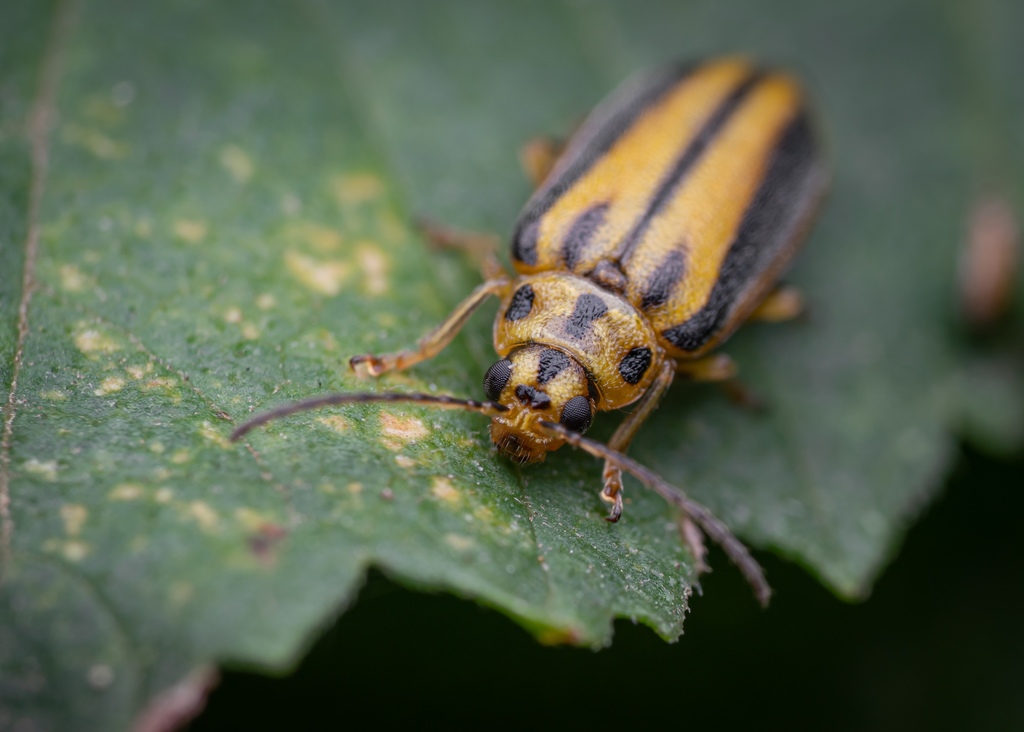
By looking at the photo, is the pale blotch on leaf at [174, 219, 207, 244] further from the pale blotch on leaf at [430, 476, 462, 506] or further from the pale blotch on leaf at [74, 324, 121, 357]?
the pale blotch on leaf at [430, 476, 462, 506]

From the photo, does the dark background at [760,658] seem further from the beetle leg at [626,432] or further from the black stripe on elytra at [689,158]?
the black stripe on elytra at [689,158]

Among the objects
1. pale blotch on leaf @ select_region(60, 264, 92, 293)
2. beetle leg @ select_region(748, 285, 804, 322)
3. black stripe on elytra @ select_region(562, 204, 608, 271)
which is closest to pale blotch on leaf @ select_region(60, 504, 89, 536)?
pale blotch on leaf @ select_region(60, 264, 92, 293)

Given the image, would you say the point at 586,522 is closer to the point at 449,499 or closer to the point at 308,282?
the point at 449,499

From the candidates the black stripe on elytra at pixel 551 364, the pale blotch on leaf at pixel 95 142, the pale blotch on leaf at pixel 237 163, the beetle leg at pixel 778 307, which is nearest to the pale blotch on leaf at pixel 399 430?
the black stripe on elytra at pixel 551 364

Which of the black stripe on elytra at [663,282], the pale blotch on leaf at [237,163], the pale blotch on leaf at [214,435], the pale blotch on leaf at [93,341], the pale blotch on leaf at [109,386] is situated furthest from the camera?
the pale blotch on leaf at [237,163]

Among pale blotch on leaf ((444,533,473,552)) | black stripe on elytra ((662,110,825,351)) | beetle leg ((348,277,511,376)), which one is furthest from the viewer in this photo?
black stripe on elytra ((662,110,825,351))
